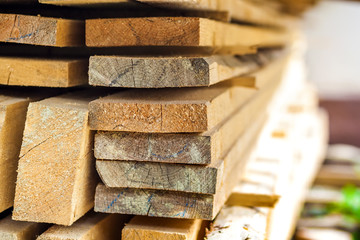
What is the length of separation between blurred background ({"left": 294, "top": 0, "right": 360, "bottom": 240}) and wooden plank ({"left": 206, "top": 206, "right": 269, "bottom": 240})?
92.1 inches

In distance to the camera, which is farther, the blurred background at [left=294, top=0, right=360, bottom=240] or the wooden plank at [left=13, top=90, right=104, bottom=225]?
the blurred background at [left=294, top=0, right=360, bottom=240]

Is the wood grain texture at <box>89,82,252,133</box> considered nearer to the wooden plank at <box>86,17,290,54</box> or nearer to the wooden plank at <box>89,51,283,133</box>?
the wooden plank at <box>89,51,283,133</box>

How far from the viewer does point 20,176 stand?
1.85m

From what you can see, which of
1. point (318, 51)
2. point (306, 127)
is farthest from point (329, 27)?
point (306, 127)

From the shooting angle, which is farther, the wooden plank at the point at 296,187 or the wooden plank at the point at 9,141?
the wooden plank at the point at 296,187

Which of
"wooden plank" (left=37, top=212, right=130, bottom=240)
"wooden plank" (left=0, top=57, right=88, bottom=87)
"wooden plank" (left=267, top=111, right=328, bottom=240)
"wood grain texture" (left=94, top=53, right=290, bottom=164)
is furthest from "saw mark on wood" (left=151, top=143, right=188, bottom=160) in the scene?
"wooden plank" (left=267, top=111, right=328, bottom=240)

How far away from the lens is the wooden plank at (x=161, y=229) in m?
1.90

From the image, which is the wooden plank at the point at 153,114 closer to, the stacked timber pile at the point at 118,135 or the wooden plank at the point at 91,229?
the stacked timber pile at the point at 118,135

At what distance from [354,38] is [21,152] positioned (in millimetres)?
12274

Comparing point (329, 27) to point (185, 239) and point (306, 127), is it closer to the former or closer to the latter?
point (306, 127)

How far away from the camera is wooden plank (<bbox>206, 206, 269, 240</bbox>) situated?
205 cm

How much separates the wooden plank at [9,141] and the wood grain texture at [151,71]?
1.26ft

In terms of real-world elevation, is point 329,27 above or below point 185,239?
above

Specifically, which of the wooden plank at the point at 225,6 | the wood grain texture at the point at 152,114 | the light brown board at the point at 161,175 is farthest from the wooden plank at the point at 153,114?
the wooden plank at the point at 225,6
